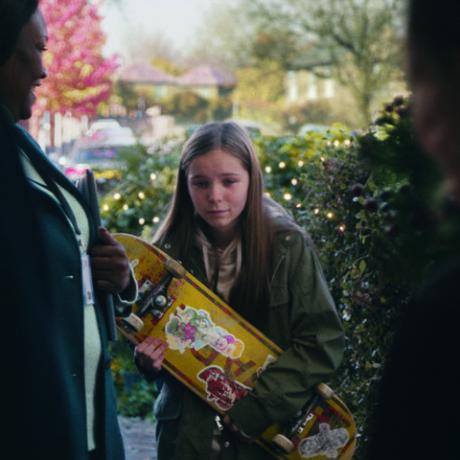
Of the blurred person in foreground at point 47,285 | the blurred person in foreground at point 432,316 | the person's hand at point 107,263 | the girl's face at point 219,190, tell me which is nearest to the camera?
the blurred person in foreground at point 432,316

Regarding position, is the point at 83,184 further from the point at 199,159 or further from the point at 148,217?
the point at 148,217

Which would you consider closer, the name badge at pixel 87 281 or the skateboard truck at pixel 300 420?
the name badge at pixel 87 281

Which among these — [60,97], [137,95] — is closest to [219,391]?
[60,97]

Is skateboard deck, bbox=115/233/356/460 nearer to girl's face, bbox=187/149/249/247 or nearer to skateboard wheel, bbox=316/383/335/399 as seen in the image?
skateboard wheel, bbox=316/383/335/399

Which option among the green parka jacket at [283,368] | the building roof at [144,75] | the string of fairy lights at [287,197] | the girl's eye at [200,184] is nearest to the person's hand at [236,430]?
the green parka jacket at [283,368]

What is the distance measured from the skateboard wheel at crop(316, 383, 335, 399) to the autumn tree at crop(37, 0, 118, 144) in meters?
19.9

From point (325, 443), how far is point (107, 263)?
1.06 m

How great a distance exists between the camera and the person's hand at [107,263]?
2678mm

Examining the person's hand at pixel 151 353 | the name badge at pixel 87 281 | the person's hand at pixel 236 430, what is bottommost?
the person's hand at pixel 236 430

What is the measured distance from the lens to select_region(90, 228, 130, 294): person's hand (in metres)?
2.68

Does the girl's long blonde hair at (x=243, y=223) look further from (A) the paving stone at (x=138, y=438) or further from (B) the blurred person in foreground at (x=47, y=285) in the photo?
(A) the paving stone at (x=138, y=438)

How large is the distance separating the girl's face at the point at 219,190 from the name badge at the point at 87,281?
0.83m

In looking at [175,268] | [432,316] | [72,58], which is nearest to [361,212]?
[175,268]

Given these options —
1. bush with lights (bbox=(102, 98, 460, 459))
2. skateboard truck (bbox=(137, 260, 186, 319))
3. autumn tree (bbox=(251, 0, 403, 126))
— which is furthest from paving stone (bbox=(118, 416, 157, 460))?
autumn tree (bbox=(251, 0, 403, 126))
